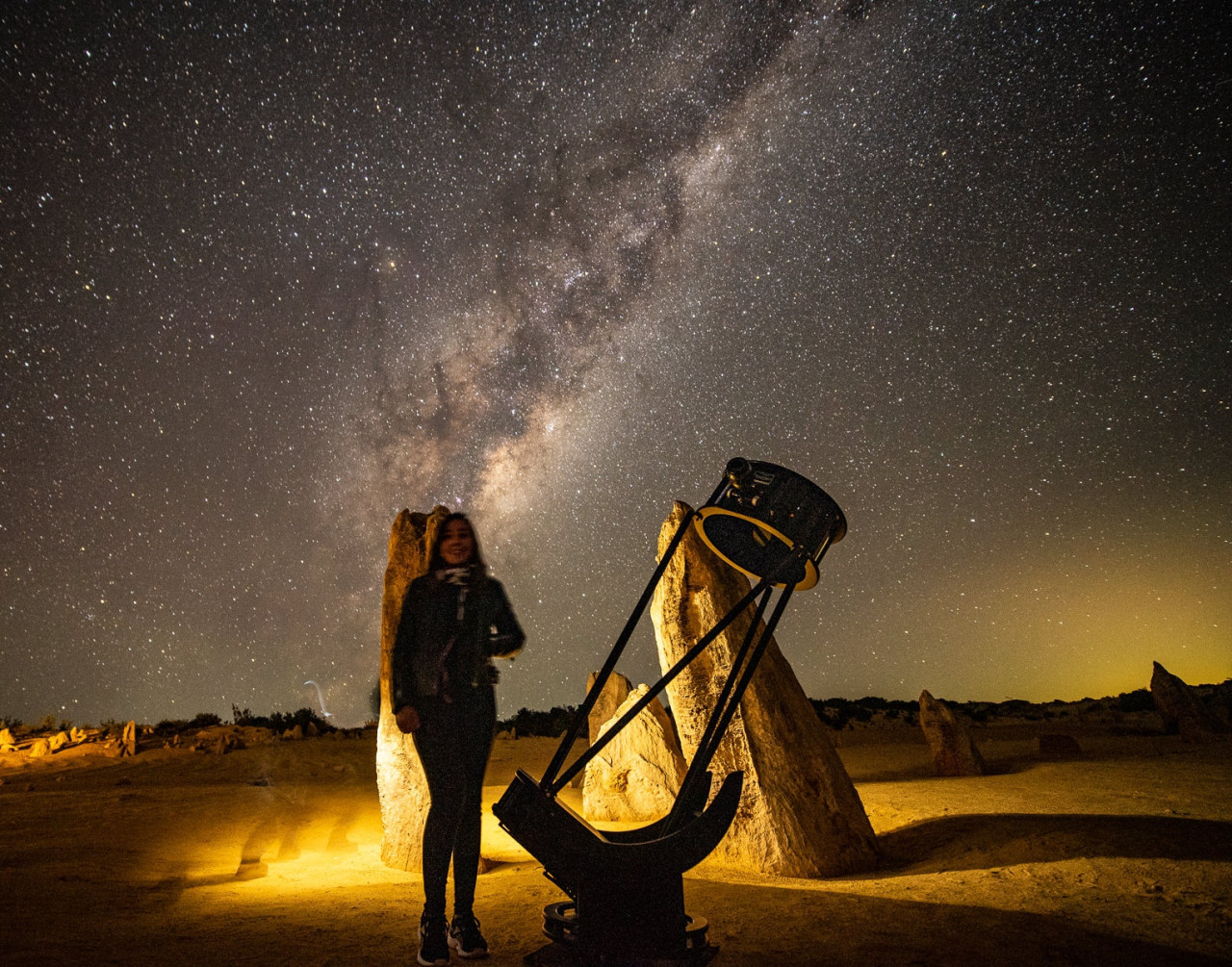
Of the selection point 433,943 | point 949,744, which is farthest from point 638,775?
point 433,943

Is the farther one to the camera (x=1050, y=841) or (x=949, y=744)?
(x=949, y=744)

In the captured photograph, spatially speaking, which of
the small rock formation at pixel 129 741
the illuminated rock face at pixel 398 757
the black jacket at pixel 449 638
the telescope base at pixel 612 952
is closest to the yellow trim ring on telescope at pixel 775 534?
the black jacket at pixel 449 638

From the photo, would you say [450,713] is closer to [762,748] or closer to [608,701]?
[762,748]

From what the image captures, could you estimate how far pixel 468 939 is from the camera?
3000mm

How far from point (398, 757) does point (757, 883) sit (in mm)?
3786

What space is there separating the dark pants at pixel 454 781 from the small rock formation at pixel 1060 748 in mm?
11589

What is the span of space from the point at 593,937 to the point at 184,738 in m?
16.5

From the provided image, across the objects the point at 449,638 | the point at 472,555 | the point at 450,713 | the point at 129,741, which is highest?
the point at 129,741

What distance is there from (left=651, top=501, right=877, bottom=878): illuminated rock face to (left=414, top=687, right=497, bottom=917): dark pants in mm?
Answer: 2758

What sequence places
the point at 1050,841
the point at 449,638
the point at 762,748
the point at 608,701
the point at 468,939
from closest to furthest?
the point at 468,939, the point at 449,638, the point at 1050,841, the point at 762,748, the point at 608,701

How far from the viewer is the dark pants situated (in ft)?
10.3

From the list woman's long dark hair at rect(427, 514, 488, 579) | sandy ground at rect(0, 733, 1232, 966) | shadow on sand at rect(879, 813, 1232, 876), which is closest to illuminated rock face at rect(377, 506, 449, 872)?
sandy ground at rect(0, 733, 1232, 966)

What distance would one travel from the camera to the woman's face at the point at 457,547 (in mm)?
3621

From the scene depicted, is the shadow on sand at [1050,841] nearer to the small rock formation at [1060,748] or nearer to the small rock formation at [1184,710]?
the small rock formation at [1060,748]
